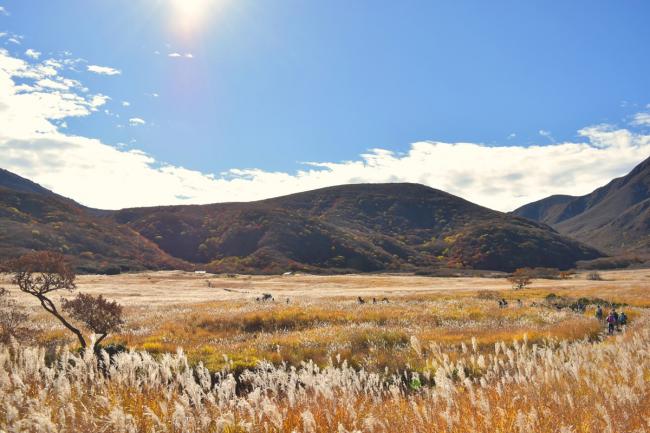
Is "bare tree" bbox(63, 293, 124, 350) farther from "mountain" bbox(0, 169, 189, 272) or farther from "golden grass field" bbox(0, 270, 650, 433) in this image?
"mountain" bbox(0, 169, 189, 272)

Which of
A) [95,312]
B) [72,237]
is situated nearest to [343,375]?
[95,312]

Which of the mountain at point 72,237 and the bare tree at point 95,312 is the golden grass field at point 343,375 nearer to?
the bare tree at point 95,312

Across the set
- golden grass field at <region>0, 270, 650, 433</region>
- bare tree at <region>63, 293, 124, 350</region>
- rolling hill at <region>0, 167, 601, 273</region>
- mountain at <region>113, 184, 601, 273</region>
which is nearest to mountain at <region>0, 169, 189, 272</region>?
rolling hill at <region>0, 167, 601, 273</region>

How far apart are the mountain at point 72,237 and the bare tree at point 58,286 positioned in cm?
7001

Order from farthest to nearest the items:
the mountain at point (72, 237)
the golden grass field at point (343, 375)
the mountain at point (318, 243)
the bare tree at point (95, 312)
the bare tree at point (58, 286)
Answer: the mountain at point (318, 243)
the mountain at point (72, 237)
the bare tree at point (95, 312)
the bare tree at point (58, 286)
the golden grass field at point (343, 375)

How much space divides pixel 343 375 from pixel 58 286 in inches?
535

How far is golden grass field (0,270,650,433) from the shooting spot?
16.8 feet

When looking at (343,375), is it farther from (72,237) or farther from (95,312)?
(72,237)

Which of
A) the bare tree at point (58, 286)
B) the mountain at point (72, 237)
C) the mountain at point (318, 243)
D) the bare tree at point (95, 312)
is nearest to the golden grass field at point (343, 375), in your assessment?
the bare tree at point (95, 312)

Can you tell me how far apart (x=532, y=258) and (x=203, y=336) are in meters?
136

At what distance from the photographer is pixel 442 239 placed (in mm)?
167000

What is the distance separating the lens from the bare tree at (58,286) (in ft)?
50.2

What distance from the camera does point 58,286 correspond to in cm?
1611

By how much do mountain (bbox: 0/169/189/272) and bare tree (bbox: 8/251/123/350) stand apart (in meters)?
70.0
